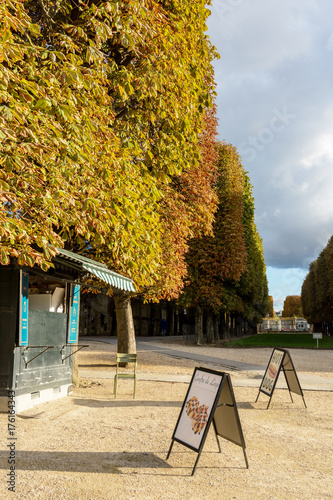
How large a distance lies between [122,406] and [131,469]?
165 inches

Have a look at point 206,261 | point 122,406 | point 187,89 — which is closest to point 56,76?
point 187,89

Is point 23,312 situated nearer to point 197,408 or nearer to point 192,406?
point 192,406

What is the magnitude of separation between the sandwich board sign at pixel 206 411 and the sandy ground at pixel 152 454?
1.14 feet

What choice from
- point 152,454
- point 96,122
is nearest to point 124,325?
point 96,122

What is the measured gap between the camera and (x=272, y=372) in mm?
9898

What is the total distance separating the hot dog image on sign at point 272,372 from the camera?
9603 millimetres

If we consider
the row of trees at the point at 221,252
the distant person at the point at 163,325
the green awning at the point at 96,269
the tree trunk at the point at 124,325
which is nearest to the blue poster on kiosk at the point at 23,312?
the green awning at the point at 96,269

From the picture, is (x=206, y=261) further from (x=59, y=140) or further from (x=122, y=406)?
(x=59, y=140)

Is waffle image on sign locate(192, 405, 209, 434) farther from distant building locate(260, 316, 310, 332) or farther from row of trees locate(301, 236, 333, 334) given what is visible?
distant building locate(260, 316, 310, 332)

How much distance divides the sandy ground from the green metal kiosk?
44 centimetres

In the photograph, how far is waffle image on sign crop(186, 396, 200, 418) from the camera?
5.62m

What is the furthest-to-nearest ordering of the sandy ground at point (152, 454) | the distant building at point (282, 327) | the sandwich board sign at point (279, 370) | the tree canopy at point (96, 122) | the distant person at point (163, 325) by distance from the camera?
the distant building at point (282, 327), the distant person at point (163, 325), the sandwich board sign at point (279, 370), the tree canopy at point (96, 122), the sandy ground at point (152, 454)

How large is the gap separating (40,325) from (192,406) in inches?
185

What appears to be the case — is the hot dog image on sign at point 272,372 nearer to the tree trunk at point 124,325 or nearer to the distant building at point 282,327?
the tree trunk at point 124,325
